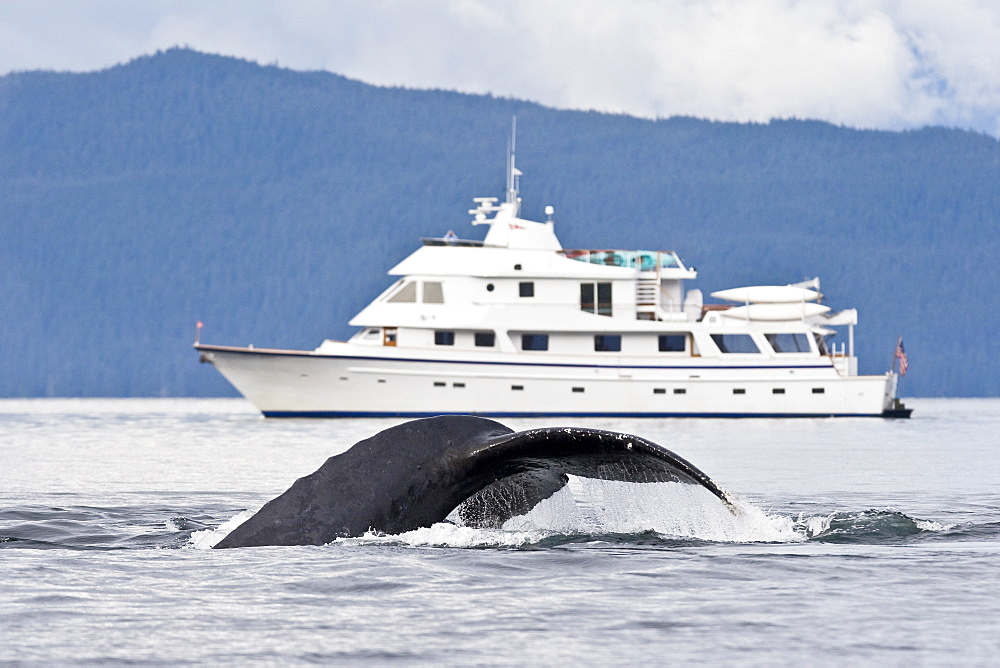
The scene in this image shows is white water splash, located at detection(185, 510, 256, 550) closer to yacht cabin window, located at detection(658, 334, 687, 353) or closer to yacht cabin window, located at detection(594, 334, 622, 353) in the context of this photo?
yacht cabin window, located at detection(594, 334, 622, 353)

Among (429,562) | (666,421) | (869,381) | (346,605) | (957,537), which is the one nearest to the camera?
(346,605)

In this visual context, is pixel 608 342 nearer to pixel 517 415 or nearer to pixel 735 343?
pixel 517 415

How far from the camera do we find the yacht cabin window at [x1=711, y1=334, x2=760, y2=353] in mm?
50406

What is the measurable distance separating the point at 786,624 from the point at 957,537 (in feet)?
15.1

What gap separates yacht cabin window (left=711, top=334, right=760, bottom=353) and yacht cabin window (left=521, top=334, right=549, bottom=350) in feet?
18.6

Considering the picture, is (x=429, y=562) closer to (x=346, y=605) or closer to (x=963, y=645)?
(x=346, y=605)

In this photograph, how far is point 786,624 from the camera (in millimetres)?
7766

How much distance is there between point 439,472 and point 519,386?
41.1 metres

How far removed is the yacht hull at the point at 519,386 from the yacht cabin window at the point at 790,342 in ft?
2.05

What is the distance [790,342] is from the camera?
5122cm

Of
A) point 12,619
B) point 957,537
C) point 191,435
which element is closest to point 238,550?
point 12,619

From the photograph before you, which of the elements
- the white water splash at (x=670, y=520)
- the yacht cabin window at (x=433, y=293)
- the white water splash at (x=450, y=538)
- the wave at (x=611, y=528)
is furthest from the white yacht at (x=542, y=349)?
A: the white water splash at (x=450, y=538)

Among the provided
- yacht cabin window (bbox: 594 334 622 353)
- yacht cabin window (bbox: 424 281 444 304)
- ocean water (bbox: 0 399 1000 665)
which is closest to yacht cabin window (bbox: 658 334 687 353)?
yacht cabin window (bbox: 594 334 622 353)

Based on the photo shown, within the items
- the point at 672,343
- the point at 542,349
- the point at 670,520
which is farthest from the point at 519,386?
the point at 670,520
